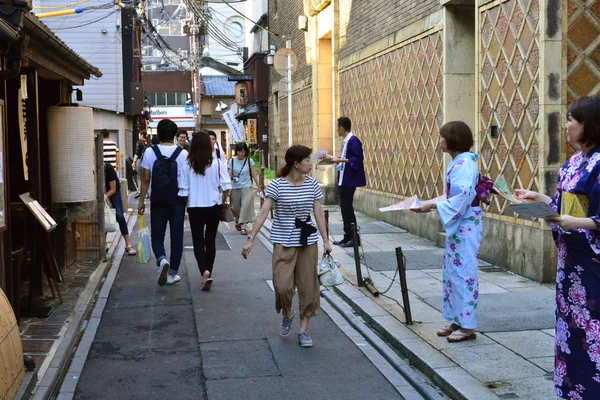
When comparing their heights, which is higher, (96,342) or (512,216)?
(512,216)

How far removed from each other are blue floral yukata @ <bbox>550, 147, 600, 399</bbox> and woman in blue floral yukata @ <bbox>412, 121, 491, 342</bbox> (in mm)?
1855

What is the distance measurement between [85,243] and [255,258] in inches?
104

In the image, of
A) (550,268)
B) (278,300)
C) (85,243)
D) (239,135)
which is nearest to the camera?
(278,300)

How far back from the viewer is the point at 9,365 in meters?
4.63

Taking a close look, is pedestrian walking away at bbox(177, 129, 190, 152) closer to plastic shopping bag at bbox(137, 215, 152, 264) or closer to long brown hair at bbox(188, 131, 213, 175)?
plastic shopping bag at bbox(137, 215, 152, 264)

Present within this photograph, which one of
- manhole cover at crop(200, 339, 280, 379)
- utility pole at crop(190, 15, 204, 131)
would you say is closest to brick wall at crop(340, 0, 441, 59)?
manhole cover at crop(200, 339, 280, 379)

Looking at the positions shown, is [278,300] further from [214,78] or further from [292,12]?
[214,78]

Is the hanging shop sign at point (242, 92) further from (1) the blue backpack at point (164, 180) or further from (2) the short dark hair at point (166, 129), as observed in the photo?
(1) the blue backpack at point (164, 180)

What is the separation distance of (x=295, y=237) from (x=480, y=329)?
1.90 m

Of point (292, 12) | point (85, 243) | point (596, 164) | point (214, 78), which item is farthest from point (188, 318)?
point (214, 78)

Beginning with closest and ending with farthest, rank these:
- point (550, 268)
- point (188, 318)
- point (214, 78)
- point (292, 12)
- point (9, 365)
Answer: point (9, 365) → point (188, 318) → point (550, 268) → point (292, 12) → point (214, 78)

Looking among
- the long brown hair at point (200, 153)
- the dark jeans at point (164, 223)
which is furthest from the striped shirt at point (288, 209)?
the dark jeans at point (164, 223)

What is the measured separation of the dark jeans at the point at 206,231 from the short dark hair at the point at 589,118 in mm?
5848

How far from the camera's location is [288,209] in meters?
6.90
